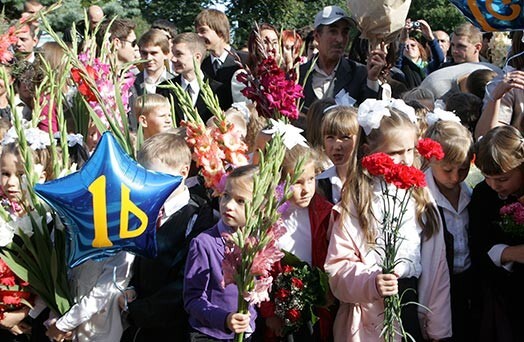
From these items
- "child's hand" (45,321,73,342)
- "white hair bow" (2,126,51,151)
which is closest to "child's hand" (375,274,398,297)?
"child's hand" (45,321,73,342)

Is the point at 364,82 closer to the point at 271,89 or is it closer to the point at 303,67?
the point at 303,67

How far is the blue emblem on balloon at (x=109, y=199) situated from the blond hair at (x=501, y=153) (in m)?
1.40

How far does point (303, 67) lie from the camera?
5945 millimetres

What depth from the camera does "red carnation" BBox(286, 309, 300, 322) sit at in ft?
11.9

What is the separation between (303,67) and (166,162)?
2132 mm

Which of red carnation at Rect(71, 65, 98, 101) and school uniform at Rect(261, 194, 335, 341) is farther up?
red carnation at Rect(71, 65, 98, 101)

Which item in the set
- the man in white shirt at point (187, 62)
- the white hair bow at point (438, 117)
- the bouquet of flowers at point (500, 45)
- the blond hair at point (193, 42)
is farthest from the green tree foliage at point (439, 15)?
the white hair bow at point (438, 117)

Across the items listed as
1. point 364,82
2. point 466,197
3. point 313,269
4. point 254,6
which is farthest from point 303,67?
point 254,6

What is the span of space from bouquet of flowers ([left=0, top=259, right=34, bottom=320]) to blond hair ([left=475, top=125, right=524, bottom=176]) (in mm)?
2168

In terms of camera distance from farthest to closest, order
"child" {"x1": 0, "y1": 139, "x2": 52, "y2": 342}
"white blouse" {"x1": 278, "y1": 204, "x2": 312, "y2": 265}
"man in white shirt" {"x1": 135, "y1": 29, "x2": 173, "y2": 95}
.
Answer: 1. "man in white shirt" {"x1": 135, "y1": 29, "x2": 173, "y2": 95}
2. "child" {"x1": 0, "y1": 139, "x2": 52, "y2": 342}
3. "white blouse" {"x1": 278, "y1": 204, "x2": 312, "y2": 265}

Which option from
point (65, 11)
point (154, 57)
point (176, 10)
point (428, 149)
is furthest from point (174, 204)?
point (176, 10)

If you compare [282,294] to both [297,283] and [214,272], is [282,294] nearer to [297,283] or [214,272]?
[297,283]

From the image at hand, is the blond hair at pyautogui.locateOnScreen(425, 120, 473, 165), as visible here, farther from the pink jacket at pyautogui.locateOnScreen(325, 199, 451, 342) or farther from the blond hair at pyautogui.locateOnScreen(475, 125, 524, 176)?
the pink jacket at pyautogui.locateOnScreen(325, 199, 451, 342)

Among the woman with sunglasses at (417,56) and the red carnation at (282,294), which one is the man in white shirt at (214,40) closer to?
the woman with sunglasses at (417,56)
